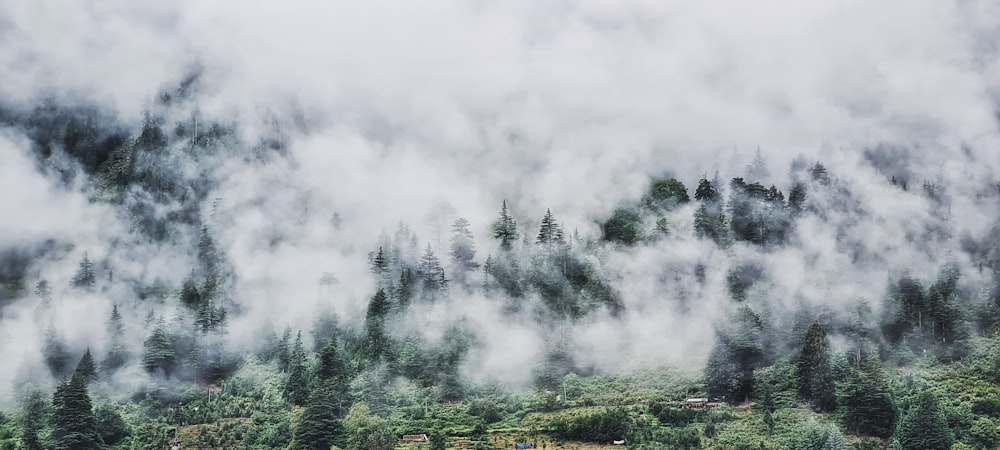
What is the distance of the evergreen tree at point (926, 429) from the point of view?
216 ft

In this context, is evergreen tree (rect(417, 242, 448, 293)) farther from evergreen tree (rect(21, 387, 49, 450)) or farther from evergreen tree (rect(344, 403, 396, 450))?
evergreen tree (rect(21, 387, 49, 450))

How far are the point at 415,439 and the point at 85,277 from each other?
46.0 m

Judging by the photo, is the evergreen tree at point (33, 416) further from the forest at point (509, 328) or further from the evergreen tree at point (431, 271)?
the evergreen tree at point (431, 271)

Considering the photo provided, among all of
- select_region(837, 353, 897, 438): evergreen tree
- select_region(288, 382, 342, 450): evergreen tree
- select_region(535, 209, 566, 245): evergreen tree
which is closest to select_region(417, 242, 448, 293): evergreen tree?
select_region(535, 209, 566, 245): evergreen tree

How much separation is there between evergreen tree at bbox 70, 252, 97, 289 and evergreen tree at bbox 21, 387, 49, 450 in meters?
16.9

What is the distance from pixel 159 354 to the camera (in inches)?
3531

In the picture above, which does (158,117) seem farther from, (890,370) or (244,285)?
(890,370)

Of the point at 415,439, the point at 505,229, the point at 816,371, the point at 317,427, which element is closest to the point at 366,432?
the point at 415,439

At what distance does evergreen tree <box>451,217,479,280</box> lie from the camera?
99875 mm

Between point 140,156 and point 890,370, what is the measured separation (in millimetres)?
85161

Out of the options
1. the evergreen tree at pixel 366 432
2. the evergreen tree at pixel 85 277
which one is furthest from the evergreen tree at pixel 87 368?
the evergreen tree at pixel 366 432

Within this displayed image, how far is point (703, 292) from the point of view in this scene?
90812mm

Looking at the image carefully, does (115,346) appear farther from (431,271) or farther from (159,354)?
(431,271)

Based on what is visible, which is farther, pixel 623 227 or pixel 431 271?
pixel 431 271
